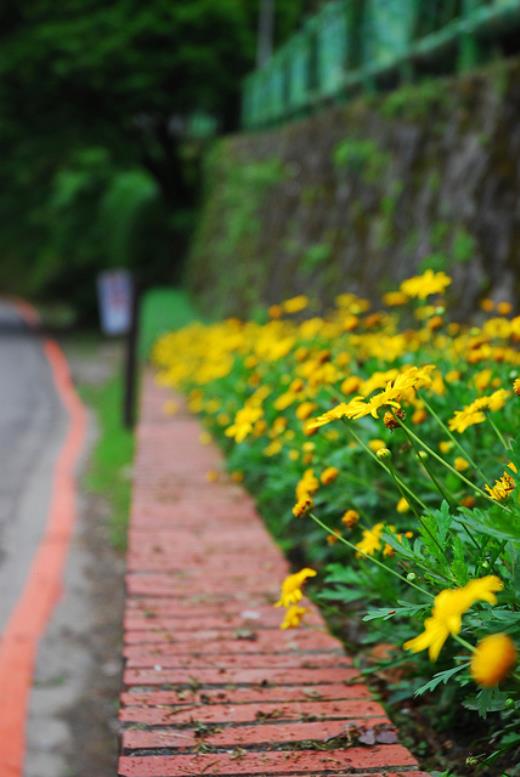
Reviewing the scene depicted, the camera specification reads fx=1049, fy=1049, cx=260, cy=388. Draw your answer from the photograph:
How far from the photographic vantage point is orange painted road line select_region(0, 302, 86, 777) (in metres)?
3.55

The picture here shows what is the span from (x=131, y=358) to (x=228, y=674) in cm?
701

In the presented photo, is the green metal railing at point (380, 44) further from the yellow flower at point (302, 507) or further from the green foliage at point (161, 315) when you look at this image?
the yellow flower at point (302, 507)

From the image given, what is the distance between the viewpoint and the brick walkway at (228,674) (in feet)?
6.93

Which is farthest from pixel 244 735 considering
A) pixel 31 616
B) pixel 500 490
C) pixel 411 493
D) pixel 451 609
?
pixel 31 616

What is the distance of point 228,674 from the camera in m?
2.55

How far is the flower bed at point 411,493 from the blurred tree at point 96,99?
47.8 feet

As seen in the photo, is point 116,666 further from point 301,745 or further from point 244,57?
point 244,57

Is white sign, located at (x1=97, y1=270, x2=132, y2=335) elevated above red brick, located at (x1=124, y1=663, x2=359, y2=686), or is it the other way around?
white sign, located at (x1=97, y1=270, x2=132, y2=335)

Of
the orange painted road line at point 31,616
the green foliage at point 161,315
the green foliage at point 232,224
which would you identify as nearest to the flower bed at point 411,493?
the orange painted road line at point 31,616

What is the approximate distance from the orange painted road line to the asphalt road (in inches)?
2.4

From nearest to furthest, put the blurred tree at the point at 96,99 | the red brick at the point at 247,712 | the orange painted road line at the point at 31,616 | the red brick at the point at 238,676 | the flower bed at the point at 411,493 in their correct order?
1. the flower bed at the point at 411,493
2. the red brick at the point at 247,712
3. the red brick at the point at 238,676
4. the orange painted road line at the point at 31,616
5. the blurred tree at the point at 96,99

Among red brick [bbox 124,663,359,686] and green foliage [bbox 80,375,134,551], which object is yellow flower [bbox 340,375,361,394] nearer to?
red brick [bbox 124,663,359,686]

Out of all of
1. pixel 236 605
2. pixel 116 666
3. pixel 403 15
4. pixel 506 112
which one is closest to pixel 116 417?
pixel 403 15

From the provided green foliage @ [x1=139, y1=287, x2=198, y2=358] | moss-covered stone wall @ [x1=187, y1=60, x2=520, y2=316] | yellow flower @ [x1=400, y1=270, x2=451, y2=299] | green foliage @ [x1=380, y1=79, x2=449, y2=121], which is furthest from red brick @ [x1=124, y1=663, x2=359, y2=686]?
green foliage @ [x1=139, y1=287, x2=198, y2=358]
